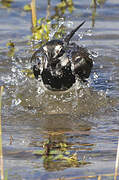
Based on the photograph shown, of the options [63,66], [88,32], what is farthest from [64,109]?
[88,32]

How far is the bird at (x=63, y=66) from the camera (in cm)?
560

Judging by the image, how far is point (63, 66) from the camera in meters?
5.68

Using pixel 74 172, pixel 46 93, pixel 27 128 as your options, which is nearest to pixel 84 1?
pixel 46 93

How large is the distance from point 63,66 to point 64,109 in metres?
0.51

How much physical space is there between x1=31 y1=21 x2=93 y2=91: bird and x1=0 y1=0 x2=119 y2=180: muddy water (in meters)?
0.21

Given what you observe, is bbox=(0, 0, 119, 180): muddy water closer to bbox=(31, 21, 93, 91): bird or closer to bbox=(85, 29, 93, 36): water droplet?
bbox=(85, 29, 93, 36): water droplet

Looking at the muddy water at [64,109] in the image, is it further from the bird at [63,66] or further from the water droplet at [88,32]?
the bird at [63,66]

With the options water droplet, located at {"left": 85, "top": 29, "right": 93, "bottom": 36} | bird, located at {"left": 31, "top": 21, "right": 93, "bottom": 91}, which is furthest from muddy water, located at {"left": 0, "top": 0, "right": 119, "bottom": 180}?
bird, located at {"left": 31, "top": 21, "right": 93, "bottom": 91}

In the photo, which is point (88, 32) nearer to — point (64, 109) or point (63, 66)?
point (63, 66)

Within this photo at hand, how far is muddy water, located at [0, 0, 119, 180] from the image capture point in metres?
3.70

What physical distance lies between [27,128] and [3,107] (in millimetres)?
821

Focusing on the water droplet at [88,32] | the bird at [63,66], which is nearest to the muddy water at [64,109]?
the water droplet at [88,32]

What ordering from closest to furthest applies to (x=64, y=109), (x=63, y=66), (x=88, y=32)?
(x=64, y=109) → (x=63, y=66) → (x=88, y=32)

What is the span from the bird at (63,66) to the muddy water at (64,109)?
21 cm
